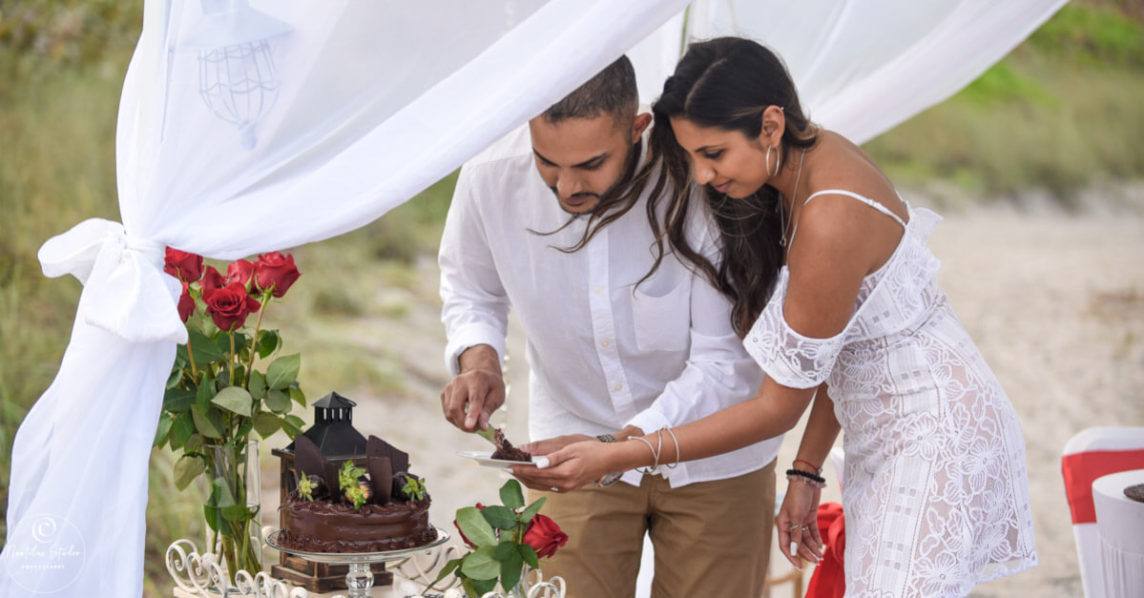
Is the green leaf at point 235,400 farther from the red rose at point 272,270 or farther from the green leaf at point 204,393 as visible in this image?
the red rose at point 272,270

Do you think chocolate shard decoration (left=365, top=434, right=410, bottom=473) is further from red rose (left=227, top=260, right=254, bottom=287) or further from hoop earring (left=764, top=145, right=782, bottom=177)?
hoop earring (left=764, top=145, right=782, bottom=177)

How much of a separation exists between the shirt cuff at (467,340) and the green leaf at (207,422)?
531 mm

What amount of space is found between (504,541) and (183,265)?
0.70m

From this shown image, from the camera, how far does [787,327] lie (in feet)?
6.35

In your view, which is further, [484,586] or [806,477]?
[806,477]

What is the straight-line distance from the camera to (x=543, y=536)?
71.0 inches

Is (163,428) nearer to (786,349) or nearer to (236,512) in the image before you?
(236,512)

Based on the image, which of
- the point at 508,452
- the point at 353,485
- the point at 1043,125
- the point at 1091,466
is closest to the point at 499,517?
the point at 508,452

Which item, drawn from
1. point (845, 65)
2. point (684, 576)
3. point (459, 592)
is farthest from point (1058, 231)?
point (459, 592)

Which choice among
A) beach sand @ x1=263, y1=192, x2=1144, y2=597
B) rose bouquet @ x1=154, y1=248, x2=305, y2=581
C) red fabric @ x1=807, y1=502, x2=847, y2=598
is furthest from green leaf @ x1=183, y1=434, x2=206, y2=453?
beach sand @ x1=263, y1=192, x2=1144, y2=597

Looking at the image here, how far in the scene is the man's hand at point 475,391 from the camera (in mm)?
2219

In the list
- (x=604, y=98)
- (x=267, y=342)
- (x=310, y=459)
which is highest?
(x=604, y=98)

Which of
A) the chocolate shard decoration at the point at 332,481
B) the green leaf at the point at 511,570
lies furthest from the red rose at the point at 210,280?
the green leaf at the point at 511,570

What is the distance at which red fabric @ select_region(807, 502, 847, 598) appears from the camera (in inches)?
87.0
